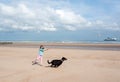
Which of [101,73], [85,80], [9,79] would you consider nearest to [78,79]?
[85,80]

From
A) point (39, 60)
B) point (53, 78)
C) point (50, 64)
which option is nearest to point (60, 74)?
point (53, 78)

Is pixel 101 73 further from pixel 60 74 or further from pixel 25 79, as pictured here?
pixel 25 79

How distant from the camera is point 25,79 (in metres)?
13.5

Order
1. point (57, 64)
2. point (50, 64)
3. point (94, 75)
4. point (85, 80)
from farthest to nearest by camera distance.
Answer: point (50, 64) < point (57, 64) < point (94, 75) < point (85, 80)

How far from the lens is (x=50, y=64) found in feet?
64.1

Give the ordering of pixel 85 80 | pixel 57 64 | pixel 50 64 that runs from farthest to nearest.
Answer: pixel 50 64
pixel 57 64
pixel 85 80

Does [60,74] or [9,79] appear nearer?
[9,79]

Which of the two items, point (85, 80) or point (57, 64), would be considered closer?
point (85, 80)

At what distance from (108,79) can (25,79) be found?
4.29m

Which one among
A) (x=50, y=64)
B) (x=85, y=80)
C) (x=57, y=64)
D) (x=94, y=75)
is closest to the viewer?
(x=85, y=80)

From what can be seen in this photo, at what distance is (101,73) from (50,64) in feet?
16.9

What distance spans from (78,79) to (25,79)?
2730 millimetres

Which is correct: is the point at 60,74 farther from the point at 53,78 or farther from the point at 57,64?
the point at 57,64

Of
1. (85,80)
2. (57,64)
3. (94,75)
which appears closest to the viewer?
(85,80)
